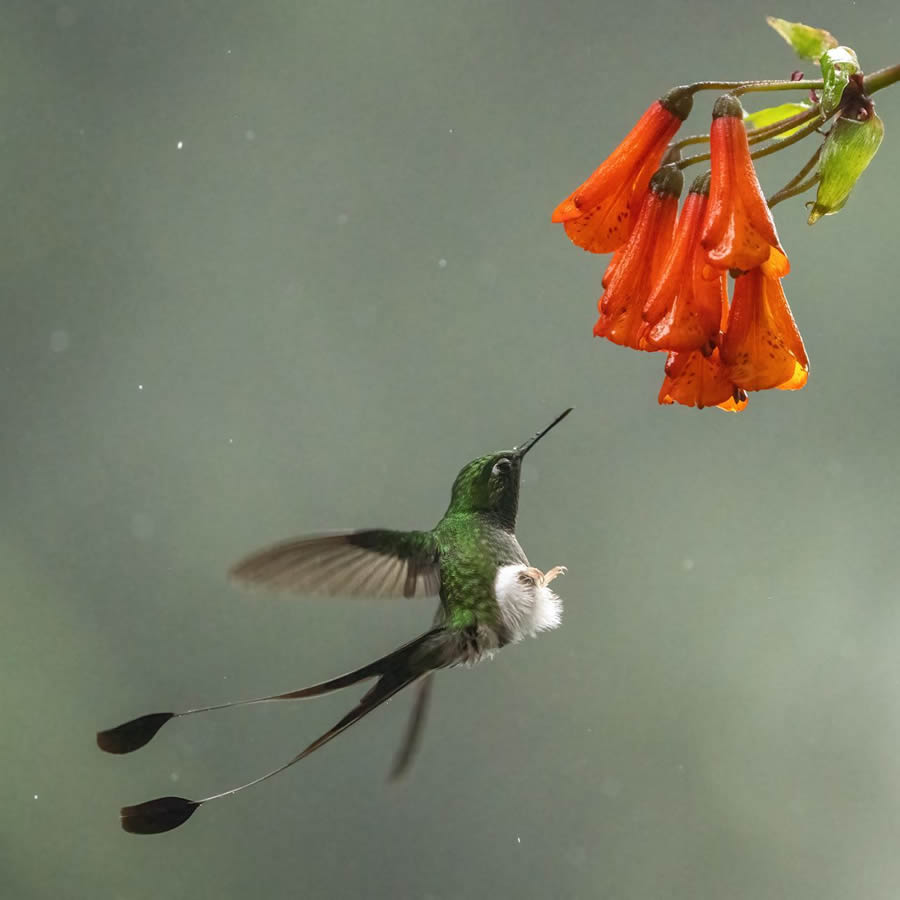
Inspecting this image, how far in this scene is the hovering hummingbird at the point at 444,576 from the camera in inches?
48.4

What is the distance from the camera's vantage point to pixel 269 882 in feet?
9.29

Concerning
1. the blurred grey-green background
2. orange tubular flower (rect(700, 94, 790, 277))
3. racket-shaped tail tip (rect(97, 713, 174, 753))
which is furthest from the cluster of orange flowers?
the blurred grey-green background

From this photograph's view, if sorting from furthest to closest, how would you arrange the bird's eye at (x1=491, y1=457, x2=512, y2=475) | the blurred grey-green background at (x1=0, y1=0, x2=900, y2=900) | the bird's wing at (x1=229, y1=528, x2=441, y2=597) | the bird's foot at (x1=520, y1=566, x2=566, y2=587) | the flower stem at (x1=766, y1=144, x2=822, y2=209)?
the blurred grey-green background at (x1=0, y1=0, x2=900, y2=900) → the bird's eye at (x1=491, y1=457, x2=512, y2=475) → the bird's foot at (x1=520, y1=566, x2=566, y2=587) → the bird's wing at (x1=229, y1=528, x2=441, y2=597) → the flower stem at (x1=766, y1=144, x2=822, y2=209)

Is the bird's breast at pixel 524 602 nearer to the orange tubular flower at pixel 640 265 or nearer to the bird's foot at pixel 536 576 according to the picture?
the bird's foot at pixel 536 576

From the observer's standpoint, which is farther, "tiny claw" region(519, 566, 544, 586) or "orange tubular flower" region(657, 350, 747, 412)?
"tiny claw" region(519, 566, 544, 586)

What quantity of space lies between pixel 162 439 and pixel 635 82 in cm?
149

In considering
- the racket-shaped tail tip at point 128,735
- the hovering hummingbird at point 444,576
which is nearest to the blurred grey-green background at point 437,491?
the hovering hummingbird at point 444,576

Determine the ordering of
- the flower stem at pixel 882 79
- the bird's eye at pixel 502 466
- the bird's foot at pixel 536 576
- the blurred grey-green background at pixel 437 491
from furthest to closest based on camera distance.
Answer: the blurred grey-green background at pixel 437 491 → the bird's eye at pixel 502 466 → the bird's foot at pixel 536 576 → the flower stem at pixel 882 79

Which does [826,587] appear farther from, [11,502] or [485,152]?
[11,502]

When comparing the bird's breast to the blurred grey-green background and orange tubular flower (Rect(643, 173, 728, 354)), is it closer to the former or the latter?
orange tubular flower (Rect(643, 173, 728, 354))

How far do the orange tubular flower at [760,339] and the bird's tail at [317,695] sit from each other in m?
0.45

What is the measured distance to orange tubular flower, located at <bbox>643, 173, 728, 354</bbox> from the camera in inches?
34.9

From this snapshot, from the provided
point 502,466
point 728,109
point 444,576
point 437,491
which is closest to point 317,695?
point 444,576

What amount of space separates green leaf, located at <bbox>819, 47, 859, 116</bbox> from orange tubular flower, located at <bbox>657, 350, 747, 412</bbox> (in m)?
0.20
